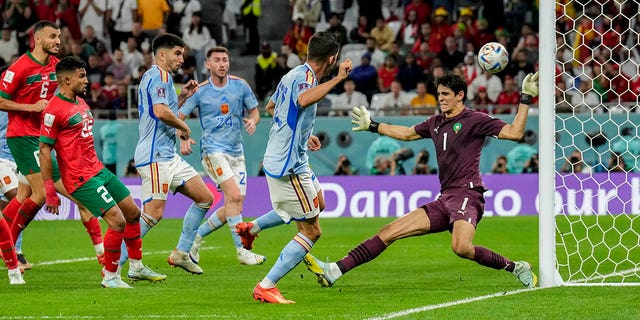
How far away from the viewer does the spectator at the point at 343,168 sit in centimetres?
2055

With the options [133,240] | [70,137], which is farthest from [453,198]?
[70,137]

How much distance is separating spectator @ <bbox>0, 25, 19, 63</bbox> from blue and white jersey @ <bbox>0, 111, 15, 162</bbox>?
13178 millimetres

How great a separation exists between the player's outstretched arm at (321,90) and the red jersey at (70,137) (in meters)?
2.05

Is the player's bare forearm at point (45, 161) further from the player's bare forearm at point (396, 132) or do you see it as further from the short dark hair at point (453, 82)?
the short dark hair at point (453, 82)

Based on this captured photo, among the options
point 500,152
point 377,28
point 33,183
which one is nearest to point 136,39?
point 377,28

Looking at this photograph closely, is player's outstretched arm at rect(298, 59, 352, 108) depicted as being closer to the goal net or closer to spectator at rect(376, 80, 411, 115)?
the goal net

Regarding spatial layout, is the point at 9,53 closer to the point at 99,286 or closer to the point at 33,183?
the point at 33,183

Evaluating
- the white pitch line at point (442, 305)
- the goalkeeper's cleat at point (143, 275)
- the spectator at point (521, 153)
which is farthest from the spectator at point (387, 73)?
the white pitch line at point (442, 305)

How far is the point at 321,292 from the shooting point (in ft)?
32.6

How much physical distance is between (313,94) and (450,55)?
14162 mm

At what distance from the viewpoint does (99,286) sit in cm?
1062

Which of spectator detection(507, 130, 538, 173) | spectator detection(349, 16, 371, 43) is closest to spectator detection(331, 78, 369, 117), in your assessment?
spectator detection(349, 16, 371, 43)

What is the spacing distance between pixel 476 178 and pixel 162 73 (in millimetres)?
3057

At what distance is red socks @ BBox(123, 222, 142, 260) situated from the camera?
10.6 meters
